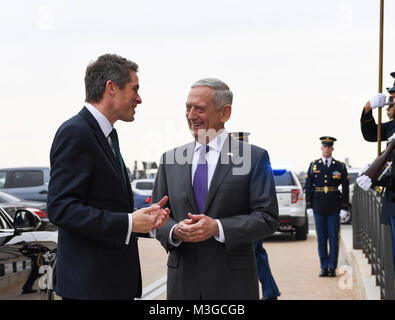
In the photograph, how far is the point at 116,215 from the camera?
3.12 metres

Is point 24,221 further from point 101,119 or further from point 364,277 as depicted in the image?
point 364,277

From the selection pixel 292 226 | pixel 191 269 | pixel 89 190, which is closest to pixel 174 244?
pixel 191 269

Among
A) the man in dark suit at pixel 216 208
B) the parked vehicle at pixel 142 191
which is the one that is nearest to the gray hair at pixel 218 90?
the man in dark suit at pixel 216 208

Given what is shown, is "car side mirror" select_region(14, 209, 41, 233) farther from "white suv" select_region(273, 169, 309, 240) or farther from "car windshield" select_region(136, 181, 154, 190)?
"car windshield" select_region(136, 181, 154, 190)

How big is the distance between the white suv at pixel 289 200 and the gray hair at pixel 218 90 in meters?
12.7

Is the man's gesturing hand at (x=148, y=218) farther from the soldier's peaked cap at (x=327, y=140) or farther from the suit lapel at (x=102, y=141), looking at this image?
the soldier's peaked cap at (x=327, y=140)

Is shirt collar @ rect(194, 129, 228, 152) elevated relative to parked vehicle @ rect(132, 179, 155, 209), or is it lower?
elevated

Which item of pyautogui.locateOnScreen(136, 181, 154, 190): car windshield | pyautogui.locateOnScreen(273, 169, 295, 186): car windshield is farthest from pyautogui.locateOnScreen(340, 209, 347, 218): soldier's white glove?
pyautogui.locateOnScreen(136, 181, 154, 190): car windshield

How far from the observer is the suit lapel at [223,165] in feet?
11.5

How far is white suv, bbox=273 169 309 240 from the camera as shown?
16344mm

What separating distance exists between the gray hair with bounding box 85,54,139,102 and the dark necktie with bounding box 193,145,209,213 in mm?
598

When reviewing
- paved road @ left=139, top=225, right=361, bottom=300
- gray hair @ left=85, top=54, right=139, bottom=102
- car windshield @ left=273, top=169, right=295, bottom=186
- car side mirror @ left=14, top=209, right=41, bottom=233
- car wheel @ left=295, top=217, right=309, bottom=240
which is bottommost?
car wheel @ left=295, top=217, right=309, bottom=240

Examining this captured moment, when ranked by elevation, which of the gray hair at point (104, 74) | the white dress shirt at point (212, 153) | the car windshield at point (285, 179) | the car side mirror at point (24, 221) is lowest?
the car windshield at point (285, 179)

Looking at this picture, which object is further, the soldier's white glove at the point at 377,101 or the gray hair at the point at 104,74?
the soldier's white glove at the point at 377,101
